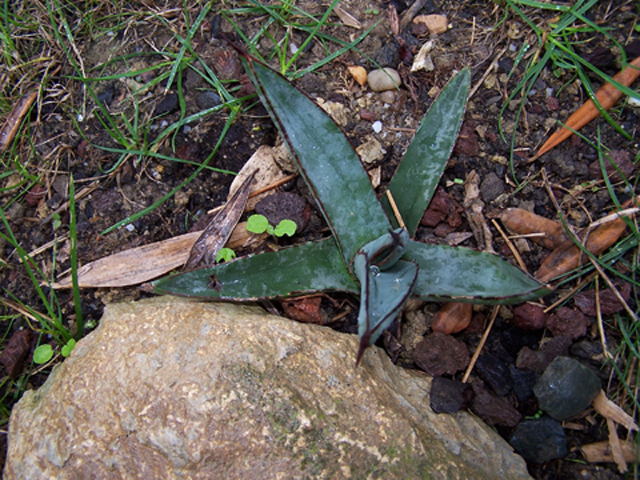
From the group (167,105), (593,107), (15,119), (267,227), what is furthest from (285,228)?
(15,119)

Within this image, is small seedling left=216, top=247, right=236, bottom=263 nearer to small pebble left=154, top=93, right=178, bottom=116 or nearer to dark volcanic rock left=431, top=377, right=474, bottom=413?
small pebble left=154, top=93, right=178, bottom=116

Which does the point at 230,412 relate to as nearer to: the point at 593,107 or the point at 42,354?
the point at 42,354

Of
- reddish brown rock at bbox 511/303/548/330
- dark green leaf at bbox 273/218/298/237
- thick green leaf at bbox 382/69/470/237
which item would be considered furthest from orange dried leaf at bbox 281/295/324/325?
reddish brown rock at bbox 511/303/548/330

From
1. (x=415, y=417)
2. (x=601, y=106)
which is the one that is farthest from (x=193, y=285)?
(x=601, y=106)

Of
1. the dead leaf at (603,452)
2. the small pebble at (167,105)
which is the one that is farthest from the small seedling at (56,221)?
the dead leaf at (603,452)

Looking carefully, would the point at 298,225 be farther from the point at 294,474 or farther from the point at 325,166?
the point at 294,474

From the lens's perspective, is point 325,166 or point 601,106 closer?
point 325,166
